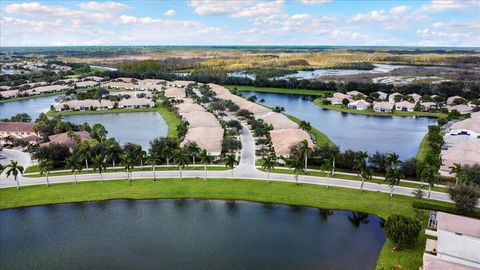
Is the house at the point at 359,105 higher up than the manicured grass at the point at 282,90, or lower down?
lower down

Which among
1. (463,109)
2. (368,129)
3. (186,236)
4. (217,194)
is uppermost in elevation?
(463,109)

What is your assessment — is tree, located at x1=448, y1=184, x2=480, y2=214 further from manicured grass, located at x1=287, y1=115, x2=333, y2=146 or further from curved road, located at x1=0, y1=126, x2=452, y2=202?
manicured grass, located at x1=287, y1=115, x2=333, y2=146

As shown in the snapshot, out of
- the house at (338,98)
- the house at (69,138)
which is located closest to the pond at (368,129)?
the house at (338,98)

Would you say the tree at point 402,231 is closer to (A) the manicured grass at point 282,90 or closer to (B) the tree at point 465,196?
(B) the tree at point 465,196

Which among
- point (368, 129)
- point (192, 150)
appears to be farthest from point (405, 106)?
point (192, 150)

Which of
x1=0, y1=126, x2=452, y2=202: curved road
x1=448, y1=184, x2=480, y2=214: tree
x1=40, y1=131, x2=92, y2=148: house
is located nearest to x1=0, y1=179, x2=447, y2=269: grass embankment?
x1=0, y1=126, x2=452, y2=202: curved road

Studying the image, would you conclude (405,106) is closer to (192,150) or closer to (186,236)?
(192,150)
